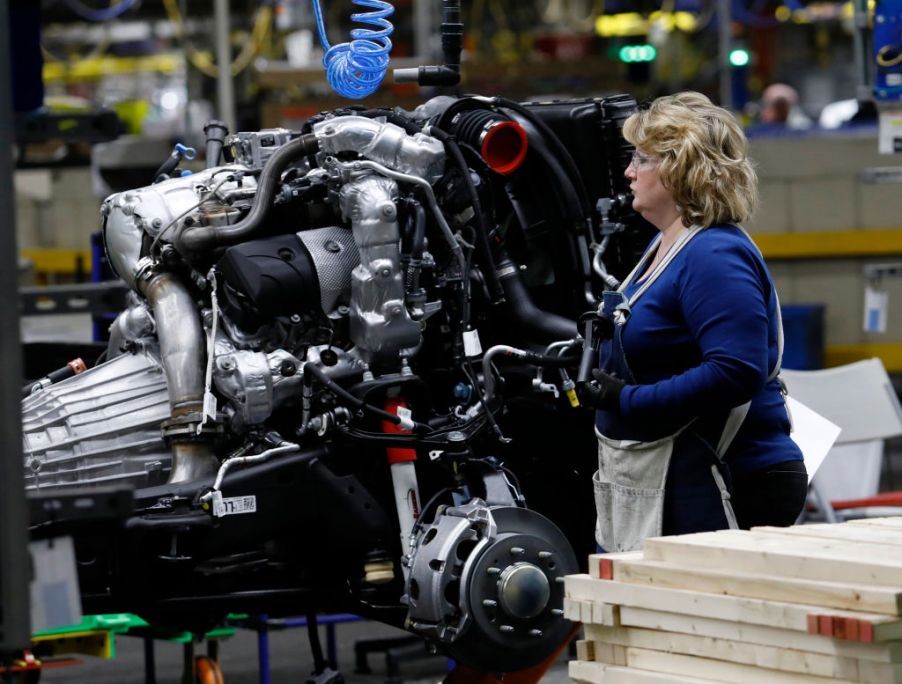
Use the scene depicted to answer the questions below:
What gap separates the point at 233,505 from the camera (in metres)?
4.41

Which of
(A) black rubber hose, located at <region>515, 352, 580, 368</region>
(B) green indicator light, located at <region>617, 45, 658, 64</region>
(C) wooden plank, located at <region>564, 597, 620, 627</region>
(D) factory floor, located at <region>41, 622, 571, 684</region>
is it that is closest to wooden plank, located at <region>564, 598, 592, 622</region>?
(C) wooden plank, located at <region>564, 597, 620, 627</region>

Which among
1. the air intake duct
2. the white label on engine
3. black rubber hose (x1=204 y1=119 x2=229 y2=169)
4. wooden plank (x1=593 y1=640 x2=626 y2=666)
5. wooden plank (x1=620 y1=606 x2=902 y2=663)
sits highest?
black rubber hose (x1=204 y1=119 x2=229 y2=169)

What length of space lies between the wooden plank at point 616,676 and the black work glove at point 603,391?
713 millimetres

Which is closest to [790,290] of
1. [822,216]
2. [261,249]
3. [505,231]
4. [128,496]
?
[822,216]

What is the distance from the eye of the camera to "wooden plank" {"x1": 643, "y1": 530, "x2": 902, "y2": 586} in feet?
9.62

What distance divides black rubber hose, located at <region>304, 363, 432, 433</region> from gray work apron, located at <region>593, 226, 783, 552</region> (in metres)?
0.74

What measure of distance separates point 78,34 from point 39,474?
19123mm

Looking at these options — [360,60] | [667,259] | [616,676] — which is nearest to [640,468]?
[667,259]

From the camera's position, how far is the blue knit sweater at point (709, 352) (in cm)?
367

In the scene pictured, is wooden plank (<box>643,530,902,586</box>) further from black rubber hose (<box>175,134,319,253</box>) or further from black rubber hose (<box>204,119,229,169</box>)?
black rubber hose (<box>204,119,229,169</box>)

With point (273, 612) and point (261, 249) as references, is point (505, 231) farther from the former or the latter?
point (273, 612)

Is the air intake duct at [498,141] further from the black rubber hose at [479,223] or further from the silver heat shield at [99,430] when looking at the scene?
the silver heat shield at [99,430]

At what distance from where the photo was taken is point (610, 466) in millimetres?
4008

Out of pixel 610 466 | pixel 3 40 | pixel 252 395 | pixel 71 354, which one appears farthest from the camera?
pixel 71 354
